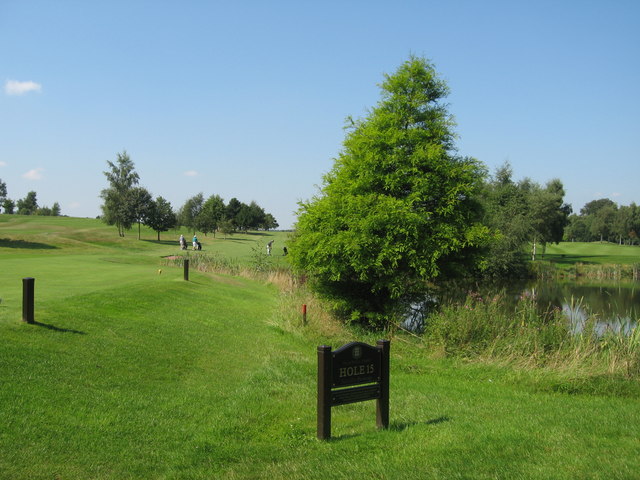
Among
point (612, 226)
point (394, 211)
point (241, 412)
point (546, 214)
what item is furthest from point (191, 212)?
point (241, 412)

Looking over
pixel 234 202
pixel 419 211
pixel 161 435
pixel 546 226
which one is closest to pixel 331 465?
pixel 161 435

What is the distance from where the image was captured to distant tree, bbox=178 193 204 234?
3795 inches

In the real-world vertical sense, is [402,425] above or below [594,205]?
below

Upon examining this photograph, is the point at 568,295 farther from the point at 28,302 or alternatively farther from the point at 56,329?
the point at 28,302

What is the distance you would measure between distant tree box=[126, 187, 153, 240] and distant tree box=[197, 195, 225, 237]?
16.7 meters

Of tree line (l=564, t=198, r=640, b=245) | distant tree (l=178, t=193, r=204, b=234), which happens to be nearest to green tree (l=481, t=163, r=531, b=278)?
tree line (l=564, t=198, r=640, b=245)

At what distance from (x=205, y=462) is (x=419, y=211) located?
524 inches

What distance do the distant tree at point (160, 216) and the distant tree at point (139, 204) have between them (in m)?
0.39

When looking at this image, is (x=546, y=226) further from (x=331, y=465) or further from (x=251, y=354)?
(x=331, y=465)

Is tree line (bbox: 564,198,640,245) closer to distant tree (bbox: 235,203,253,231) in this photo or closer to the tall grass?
distant tree (bbox: 235,203,253,231)

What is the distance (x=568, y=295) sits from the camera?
124ft

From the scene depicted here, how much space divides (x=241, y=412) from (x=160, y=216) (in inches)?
2702

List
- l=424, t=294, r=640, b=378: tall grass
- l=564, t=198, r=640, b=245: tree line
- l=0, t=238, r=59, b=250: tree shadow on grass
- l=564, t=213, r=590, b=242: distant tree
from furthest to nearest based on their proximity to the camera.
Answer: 1. l=564, t=213, r=590, b=242: distant tree
2. l=564, t=198, r=640, b=245: tree line
3. l=0, t=238, r=59, b=250: tree shadow on grass
4. l=424, t=294, r=640, b=378: tall grass

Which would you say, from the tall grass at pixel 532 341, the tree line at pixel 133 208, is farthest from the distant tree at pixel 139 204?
the tall grass at pixel 532 341
